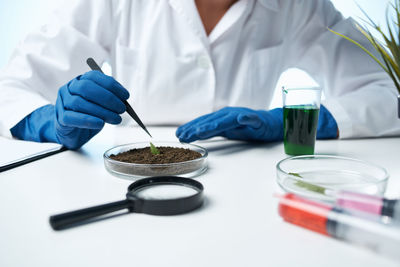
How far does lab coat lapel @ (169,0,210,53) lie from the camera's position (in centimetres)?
148

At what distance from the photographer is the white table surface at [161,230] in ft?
1.42

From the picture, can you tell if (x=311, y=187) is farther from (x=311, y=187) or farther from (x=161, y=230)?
(x=161, y=230)

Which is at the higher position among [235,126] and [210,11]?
[210,11]

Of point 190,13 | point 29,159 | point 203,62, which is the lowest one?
point 29,159

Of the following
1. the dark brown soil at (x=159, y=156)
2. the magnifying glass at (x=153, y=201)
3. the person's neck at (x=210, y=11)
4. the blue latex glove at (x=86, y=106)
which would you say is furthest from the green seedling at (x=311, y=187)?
the person's neck at (x=210, y=11)

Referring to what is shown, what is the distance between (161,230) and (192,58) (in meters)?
1.13

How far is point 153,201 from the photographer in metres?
0.55

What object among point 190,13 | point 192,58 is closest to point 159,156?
point 192,58

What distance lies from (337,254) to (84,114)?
2.58ft

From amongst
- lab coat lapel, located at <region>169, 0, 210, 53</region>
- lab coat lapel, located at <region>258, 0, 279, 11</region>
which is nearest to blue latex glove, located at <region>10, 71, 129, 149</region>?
lab coat lapel, located at <region>169, 0, 210, 53</region>

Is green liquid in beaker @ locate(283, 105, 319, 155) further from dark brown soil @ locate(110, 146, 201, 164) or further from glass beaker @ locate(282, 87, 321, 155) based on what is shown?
dark brown soil @ locate(110, 146, 201, 164)

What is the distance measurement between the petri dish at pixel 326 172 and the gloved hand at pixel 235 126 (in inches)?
13.4

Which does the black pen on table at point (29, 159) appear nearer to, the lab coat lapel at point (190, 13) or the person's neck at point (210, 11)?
the lab coat lapel at point (190, 13)

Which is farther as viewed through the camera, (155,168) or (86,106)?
(86,106)
